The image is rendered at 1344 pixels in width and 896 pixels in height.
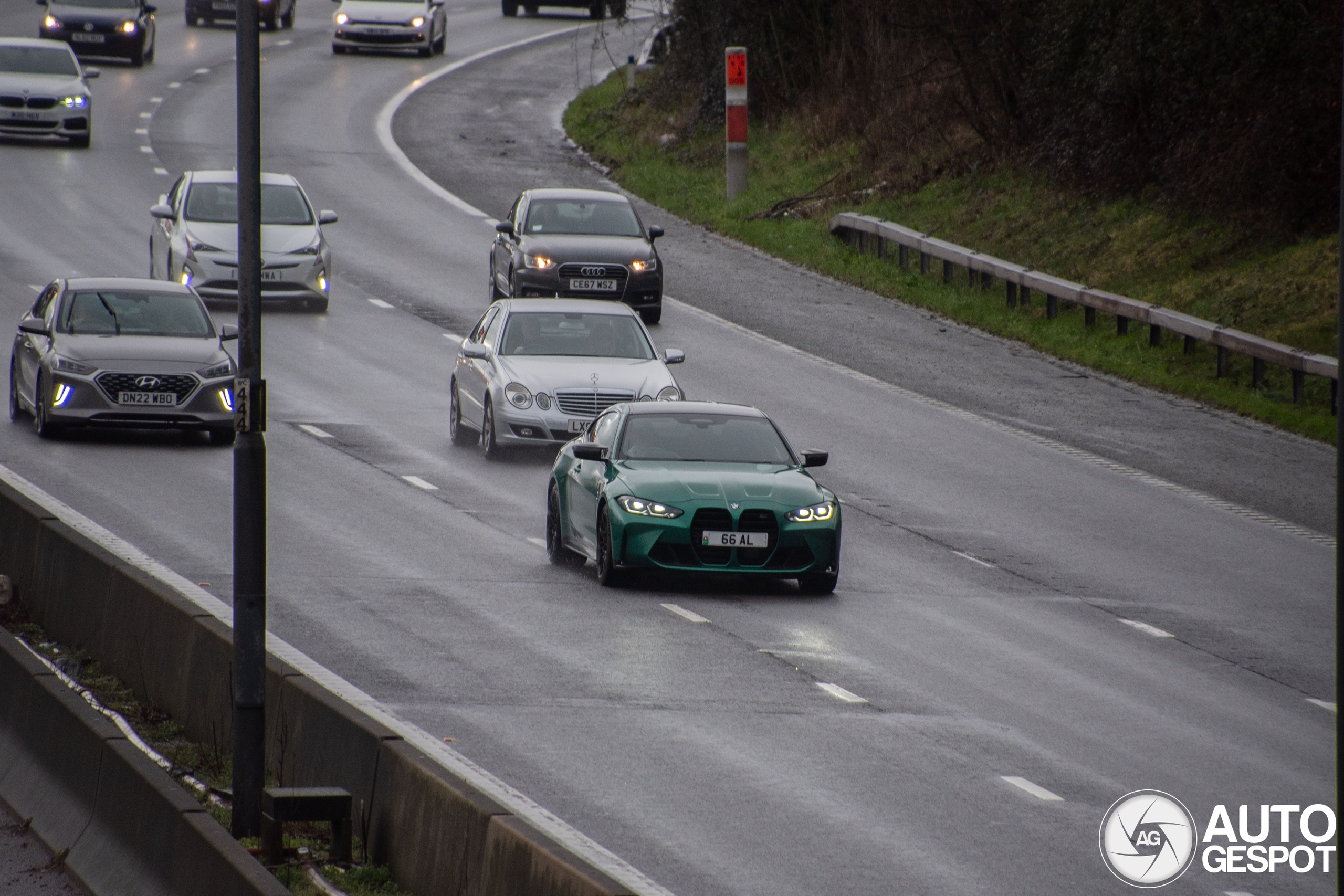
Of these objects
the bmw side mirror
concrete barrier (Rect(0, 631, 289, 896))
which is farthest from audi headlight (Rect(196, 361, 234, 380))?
concrete barrier (Rect(0, 631, 289, 896))

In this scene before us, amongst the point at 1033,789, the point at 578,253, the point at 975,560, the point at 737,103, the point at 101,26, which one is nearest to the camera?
the point at 1033,789

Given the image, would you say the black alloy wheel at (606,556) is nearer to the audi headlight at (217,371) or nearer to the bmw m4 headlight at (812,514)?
the bmw m4 headlight at (812,514)

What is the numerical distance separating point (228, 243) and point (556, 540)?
14.3 m

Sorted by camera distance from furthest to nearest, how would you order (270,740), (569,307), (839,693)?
1. (569,307)
2. (839,693)
3. (270,740)

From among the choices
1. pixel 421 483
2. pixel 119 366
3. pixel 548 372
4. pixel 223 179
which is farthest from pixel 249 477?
pixel 223 179

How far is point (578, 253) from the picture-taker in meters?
28.6

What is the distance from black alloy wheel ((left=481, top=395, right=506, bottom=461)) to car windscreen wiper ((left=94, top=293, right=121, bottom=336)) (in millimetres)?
3947

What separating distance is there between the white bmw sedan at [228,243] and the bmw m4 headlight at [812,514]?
1497 cm

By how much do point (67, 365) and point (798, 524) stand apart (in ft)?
28.3

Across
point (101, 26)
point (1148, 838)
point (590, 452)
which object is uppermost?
point (101, 26)

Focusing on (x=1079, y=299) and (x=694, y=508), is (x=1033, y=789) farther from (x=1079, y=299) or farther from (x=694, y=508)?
(x=1079, y=299)

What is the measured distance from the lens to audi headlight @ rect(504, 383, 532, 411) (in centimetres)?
2062

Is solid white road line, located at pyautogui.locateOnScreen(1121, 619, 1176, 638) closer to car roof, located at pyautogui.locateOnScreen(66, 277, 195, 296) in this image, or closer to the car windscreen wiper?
the car windscreen wiper

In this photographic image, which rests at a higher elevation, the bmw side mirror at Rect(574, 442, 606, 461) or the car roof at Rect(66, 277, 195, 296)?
the car roof at Rect(66, 277, 195, 296)
